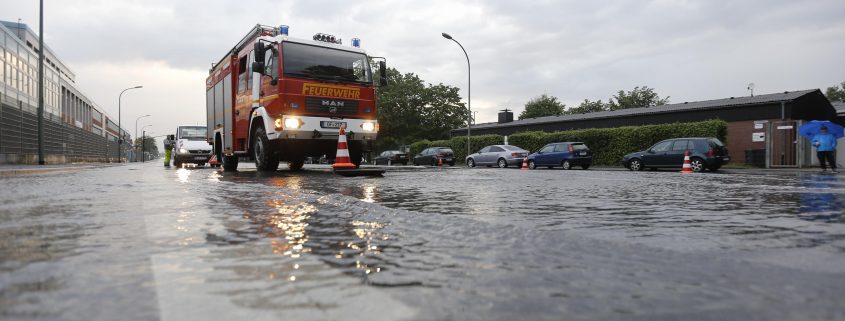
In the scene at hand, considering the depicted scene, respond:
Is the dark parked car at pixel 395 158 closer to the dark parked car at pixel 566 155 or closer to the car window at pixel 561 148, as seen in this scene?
the dark parked car at pixel 566 155

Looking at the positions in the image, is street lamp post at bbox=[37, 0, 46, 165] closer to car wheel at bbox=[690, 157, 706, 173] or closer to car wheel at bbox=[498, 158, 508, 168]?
car wheel at bbox=[498, 158, 508, 168]

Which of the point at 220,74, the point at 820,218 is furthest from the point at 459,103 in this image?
the point at 820,218

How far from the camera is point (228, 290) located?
1.69m

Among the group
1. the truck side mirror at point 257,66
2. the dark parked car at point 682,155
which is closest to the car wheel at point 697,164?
the dark parked car at point 682,155

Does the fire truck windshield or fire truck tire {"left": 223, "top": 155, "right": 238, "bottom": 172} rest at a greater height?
the fire truck windshield

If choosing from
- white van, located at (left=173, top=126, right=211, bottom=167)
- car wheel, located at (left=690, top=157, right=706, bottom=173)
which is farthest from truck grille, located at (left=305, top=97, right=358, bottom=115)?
white van, located at (left=173, top=126, right=211, bottom=167)

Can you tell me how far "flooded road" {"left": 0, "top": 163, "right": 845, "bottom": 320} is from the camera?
59.6 inches

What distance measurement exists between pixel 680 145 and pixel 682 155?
45 cm

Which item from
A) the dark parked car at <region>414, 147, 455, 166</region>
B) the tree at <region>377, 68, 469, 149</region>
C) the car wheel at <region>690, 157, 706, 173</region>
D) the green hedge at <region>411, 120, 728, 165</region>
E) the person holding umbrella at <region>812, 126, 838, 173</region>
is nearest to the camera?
the person holding umbrella at <region>812, 126, 838, 173</region>

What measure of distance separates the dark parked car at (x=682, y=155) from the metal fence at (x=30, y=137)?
2748 centimetres

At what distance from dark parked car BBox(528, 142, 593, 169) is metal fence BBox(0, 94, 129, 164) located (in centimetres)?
2443

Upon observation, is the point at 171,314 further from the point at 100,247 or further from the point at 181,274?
the point at 100,247

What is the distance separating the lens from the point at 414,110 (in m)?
56.3

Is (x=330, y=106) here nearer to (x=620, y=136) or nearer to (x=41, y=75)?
(x=41, y=75)
